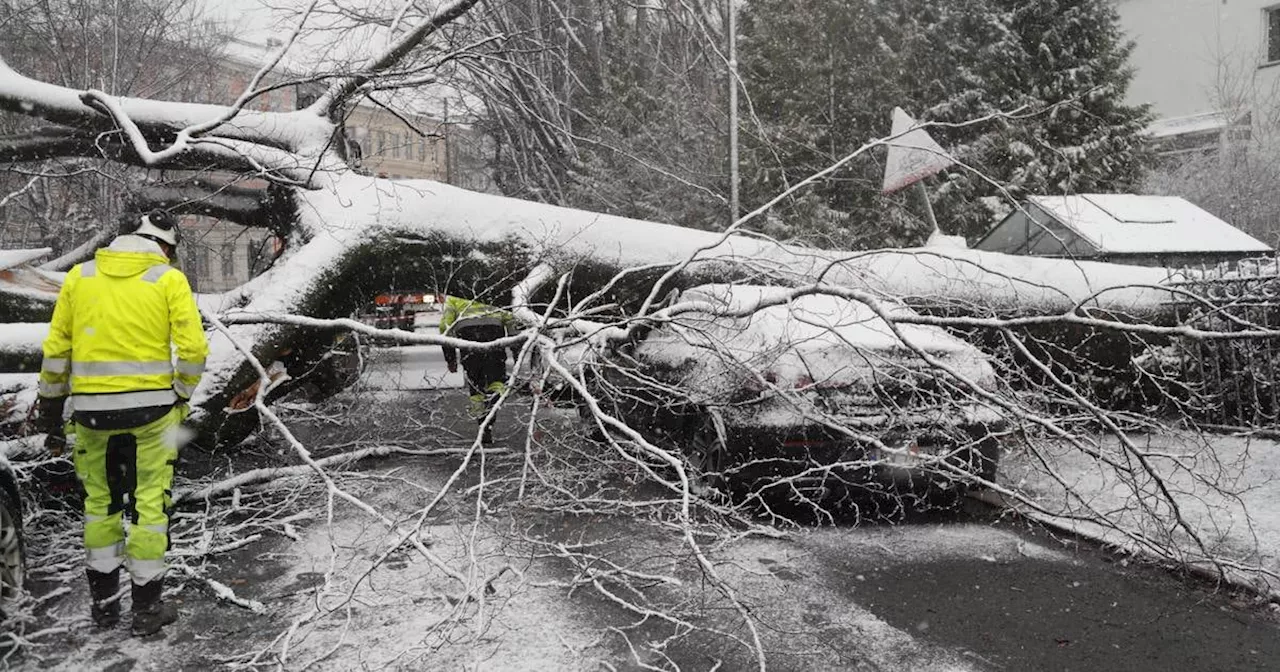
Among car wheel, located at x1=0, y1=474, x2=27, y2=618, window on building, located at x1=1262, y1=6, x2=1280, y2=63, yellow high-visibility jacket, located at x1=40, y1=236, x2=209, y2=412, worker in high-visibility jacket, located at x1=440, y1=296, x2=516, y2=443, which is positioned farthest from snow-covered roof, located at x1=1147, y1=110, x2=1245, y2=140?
car wheel, located at x1=0, y1=474, x2=27, y2=618

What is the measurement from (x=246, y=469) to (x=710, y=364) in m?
4.00

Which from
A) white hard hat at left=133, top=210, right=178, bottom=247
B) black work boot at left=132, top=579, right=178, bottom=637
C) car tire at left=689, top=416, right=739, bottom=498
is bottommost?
black work boot at left=132, top=579, right=178, bottom=637

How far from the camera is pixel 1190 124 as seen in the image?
91.0 ft

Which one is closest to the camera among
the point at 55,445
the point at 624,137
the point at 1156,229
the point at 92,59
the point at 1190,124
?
the point at 55,445

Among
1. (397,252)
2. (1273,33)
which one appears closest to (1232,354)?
(397,252)

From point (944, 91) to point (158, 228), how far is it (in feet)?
59.4

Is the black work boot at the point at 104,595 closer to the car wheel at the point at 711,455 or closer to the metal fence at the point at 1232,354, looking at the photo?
the car wheel at the point at 711,455

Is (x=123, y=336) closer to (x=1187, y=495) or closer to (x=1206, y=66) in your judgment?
(x=1187, y=495)

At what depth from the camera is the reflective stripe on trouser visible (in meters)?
4.01

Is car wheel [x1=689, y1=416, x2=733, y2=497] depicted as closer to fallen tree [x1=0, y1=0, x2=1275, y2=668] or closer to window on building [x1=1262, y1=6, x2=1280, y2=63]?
fallen tree [x1=0, y1=0, x2=1275, y2=668]

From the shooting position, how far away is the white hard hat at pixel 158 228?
4285 millimetres

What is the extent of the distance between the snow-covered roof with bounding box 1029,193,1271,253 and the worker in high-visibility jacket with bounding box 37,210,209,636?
10.1 metres

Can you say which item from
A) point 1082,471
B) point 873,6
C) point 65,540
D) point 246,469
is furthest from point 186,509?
point 873,6

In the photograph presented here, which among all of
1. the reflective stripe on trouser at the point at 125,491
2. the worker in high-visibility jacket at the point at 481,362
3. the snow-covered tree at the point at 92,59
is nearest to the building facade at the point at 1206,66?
the worker in high-visibility jacket at the point at 481,362
